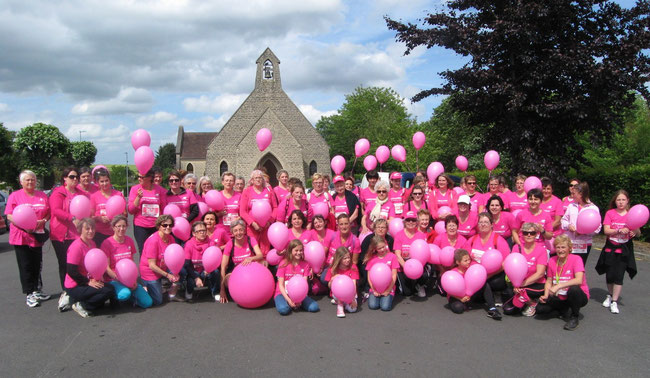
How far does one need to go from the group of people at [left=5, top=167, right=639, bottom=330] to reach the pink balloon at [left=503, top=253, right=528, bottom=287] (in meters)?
0.16

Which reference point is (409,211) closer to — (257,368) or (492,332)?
(492,332)

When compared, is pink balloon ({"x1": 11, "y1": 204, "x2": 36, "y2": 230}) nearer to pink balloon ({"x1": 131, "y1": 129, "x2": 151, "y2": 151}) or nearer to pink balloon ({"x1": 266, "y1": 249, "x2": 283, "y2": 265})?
pink balloon ({"x1": 131, "y1": 129, "x2": 151, "y2": 151})

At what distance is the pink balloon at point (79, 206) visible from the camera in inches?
211

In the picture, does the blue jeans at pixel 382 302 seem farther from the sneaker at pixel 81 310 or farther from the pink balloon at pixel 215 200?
the sneaker at pixel 81 310

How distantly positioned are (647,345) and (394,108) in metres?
55.2

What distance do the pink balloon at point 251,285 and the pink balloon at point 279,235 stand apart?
0.36 meters

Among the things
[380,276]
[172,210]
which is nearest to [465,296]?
[380,276]

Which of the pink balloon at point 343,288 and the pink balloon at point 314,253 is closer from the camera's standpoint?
the pink balloon at point 343,288

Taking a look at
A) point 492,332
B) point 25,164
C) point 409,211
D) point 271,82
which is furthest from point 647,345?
point 25,164

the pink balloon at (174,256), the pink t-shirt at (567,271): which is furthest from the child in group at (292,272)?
the pink t-shirt at (567,271)

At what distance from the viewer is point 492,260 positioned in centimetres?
523

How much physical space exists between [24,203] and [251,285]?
3148 millimetres

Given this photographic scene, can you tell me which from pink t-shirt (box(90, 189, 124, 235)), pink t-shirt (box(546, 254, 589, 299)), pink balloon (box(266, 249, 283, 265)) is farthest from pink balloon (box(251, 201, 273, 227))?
pink t-shirt (box(546, 254, 589, 299))

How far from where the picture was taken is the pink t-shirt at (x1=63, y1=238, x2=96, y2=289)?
200 inches
